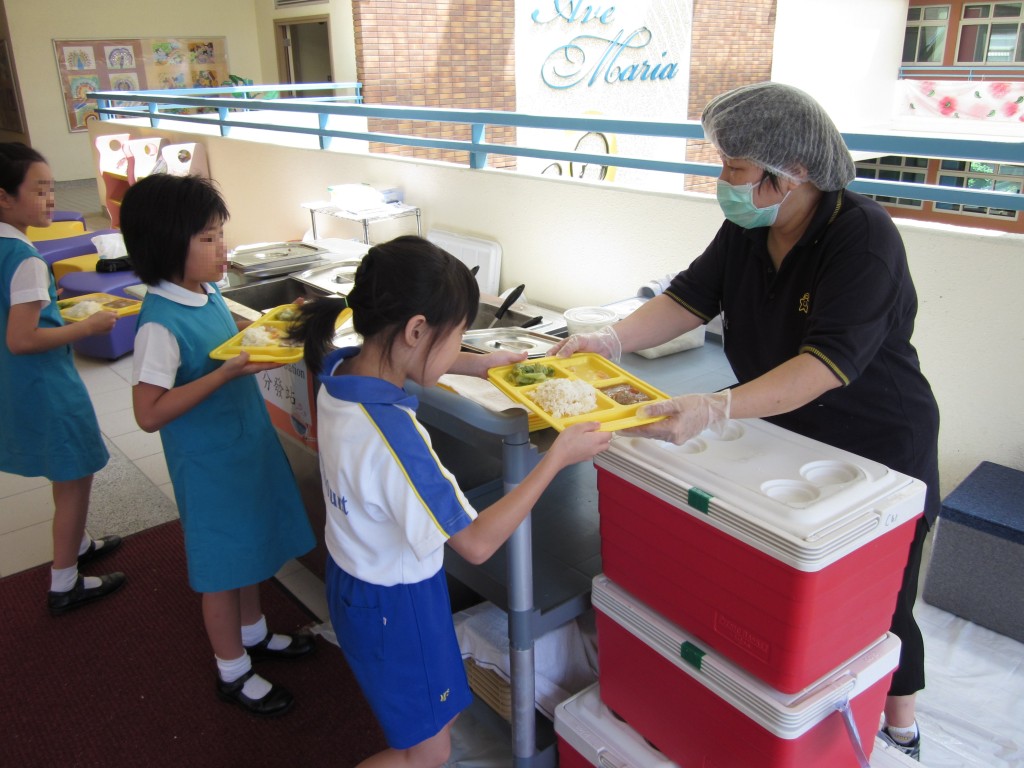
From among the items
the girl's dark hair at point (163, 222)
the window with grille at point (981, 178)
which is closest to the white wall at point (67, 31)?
the girl's dark hair at point (163, 222)

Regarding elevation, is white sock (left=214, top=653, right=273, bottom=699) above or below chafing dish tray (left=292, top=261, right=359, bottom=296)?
below

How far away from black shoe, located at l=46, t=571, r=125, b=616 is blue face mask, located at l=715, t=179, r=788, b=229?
216 cm

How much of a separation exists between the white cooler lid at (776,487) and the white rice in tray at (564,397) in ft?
0.26

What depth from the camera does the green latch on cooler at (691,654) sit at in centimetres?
113

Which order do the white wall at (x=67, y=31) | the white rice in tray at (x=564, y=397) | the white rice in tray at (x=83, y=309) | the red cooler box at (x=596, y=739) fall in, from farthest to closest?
the white wall at (x=67, y=31), the white rice in tray at (x=83, y=309), the red cooler box at (x=596, y=739), the white rice in tray at (x=564, y=397)

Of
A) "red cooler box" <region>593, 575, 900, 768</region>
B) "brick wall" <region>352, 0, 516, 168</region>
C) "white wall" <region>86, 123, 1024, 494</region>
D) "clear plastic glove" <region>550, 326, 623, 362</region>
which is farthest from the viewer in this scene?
"brick wall" <region>352, 0, 516, 168</region>

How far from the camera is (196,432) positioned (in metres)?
1.62

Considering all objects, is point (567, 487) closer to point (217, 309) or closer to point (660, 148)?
point (217, 309)

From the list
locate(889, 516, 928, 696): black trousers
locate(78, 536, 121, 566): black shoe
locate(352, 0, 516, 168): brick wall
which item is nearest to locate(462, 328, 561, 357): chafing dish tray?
locate(889, 516, 928, 696): black trousers

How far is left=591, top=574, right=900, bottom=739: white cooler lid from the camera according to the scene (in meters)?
1.03

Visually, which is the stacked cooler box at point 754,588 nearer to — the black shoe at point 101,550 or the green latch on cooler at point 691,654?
the green latch on cooler at point 691,654

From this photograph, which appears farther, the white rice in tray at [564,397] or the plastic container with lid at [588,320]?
the plastic container with lid at [588,320]

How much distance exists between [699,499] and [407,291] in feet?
1.63

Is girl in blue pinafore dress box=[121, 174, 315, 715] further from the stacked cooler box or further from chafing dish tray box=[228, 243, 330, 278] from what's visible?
chafing dish tray box=[228, 243, 330, 278]
